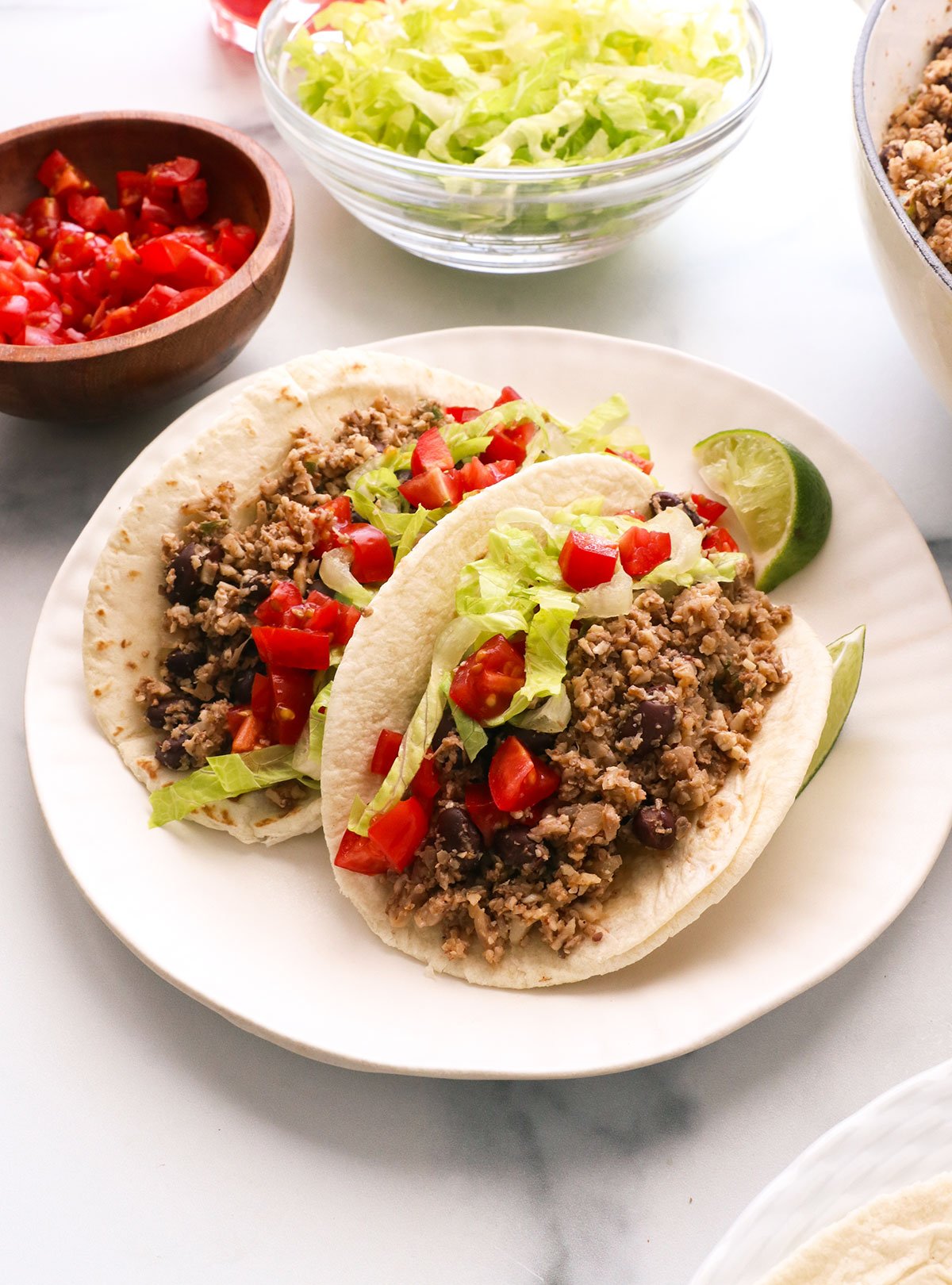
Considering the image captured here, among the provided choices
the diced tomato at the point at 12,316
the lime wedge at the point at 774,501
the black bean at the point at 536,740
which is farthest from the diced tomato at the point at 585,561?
the diced tomato at the point at 12,316

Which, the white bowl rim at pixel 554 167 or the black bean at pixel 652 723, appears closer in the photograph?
the black bean at pixel 652 723

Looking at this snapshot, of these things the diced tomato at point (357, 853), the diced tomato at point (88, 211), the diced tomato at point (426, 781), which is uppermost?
the diced tomato at point (88, 211)

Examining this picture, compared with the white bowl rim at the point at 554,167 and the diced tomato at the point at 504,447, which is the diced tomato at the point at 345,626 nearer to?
the diced tomato at the point at 504,447

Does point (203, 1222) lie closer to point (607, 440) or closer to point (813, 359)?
point (607, 440)

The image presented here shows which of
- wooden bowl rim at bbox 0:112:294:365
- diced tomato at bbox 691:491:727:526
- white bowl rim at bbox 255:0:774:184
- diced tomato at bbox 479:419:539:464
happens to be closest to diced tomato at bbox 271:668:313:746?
diced tomato at bbox 479:419:539:464

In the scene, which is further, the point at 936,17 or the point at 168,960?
the point at 936,17

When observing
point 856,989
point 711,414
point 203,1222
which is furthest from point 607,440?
point 203,1222

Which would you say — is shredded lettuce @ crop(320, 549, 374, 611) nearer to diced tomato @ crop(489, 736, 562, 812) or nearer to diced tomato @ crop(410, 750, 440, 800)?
diced tomato @ crop(410, 750, 440, 800)
